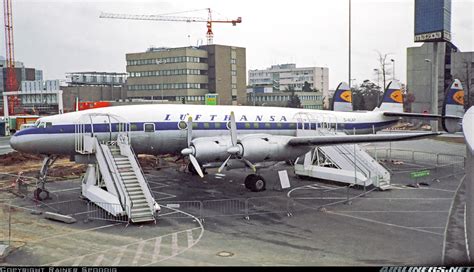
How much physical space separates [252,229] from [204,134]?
10.0m

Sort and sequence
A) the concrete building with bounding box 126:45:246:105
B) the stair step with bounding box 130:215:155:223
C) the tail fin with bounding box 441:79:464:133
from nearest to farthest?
1. the stair step with bounding box 130:215:155:223
2. the tail fin with bounding box 441:79:464:133
3. the concrete building with bounding box 126:45:246:105

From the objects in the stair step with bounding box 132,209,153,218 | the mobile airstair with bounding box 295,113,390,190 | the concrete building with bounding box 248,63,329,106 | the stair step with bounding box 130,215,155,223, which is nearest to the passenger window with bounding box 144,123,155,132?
the stair step with bounding box 132,209,153,218

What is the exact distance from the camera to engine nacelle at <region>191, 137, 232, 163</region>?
23016 millimetres

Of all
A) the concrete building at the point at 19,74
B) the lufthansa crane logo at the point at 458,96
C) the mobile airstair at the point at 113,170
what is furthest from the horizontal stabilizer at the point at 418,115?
the concrete building at the point at 19,74

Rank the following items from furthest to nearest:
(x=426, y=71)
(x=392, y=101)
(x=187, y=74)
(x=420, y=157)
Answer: (x=187, y=74) < (x=426, y=71) < (x=420, y=157) < (x=392, y=101)

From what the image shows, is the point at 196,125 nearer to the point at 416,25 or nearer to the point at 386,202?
the point at 386,202

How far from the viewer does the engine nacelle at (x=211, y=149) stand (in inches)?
906

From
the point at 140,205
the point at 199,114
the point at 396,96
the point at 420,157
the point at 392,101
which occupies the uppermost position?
the point at 396,96

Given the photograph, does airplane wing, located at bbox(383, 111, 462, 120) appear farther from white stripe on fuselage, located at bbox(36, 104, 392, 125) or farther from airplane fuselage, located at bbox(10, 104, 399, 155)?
airplane fuselage, located at bbox(10, 104, 399, 155)

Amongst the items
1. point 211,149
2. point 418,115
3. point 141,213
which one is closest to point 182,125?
point 211,149

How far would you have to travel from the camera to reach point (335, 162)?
2914cm

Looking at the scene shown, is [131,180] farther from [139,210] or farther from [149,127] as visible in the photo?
[149,127]

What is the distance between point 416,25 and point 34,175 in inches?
1890

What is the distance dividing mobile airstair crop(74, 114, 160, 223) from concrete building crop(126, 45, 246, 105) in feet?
219
